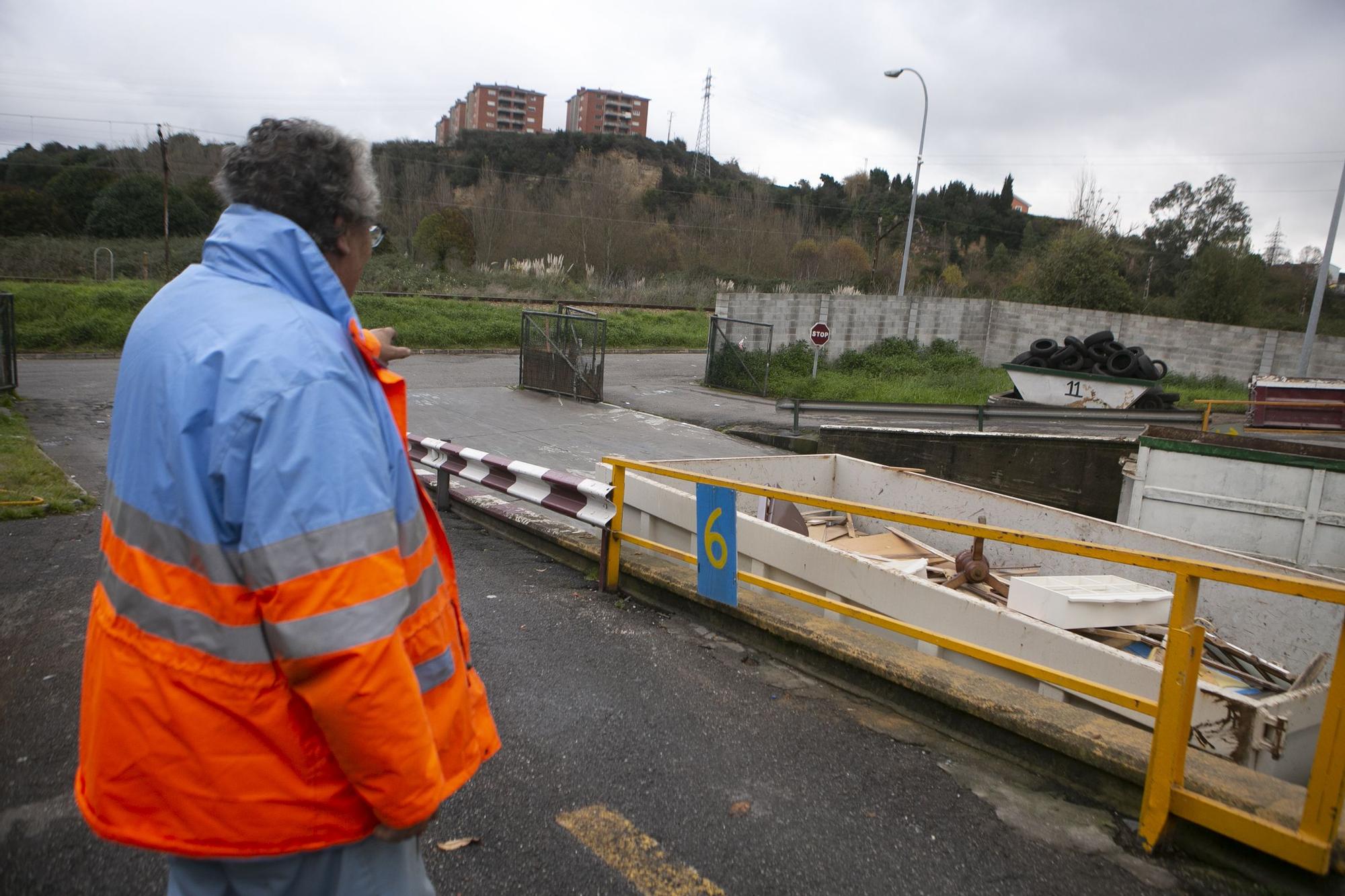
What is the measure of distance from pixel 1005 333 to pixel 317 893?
2829cm

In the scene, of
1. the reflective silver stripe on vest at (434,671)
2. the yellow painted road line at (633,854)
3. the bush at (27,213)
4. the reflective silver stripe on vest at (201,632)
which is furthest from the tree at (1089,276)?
the bush at (27,213)

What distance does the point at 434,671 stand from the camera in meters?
1.63

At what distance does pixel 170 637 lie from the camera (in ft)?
4.79

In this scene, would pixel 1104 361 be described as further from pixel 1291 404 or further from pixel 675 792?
pixel 675 792

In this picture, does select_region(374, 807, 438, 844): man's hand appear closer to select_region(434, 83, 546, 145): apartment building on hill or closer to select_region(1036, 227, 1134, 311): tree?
select_region(1036, 227, 1134, 311): tree

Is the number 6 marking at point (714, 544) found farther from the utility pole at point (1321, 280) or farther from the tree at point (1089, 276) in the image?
the tree at point (1089, 276)

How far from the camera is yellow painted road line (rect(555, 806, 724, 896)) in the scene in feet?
8.97

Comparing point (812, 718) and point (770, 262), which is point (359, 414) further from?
point (770, 262)

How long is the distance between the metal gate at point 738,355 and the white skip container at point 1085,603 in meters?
17.1

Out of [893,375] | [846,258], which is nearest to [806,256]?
[846,258]

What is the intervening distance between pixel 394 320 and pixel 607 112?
421 feet

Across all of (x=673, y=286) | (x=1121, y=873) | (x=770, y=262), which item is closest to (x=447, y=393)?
(x=1121, y=873)

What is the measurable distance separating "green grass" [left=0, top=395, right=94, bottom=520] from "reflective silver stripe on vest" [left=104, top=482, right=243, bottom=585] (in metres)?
6.74

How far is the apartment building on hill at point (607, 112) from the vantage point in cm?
14238
